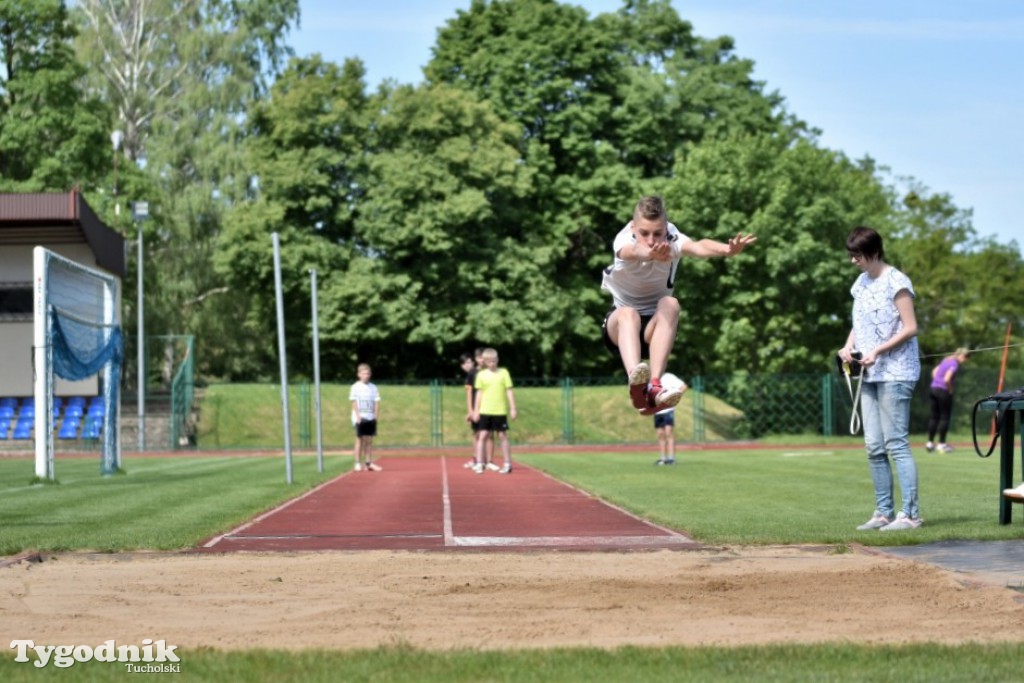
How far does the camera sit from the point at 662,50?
59500 millimetres

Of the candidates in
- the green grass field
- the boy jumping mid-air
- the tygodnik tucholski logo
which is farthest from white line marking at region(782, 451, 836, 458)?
the tygodnik tucholski logo

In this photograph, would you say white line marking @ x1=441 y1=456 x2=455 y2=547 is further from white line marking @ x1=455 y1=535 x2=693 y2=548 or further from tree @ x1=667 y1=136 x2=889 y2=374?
tree @ x1=667 y1=136 x2=889 y2=374

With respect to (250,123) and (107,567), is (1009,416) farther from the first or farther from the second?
(250,123)

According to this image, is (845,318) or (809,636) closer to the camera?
(809,636)

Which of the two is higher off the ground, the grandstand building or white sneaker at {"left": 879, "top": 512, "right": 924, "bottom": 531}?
the grandstand building

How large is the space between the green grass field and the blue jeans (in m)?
0.39

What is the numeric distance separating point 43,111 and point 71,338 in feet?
86.8

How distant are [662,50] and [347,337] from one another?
A: 19533 mm

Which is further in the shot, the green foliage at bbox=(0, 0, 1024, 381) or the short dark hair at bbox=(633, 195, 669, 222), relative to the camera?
the green foliage at bbox=(0, 0, 1024, 381)

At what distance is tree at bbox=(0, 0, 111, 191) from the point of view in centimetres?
4650

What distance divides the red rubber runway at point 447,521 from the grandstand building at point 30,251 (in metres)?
20.4

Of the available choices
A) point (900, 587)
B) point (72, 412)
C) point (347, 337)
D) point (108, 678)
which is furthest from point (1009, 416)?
point (347, 337)

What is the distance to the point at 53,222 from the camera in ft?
129

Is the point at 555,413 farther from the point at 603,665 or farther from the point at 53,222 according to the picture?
the point at 603,665
